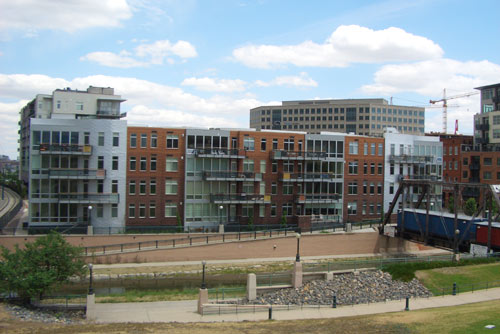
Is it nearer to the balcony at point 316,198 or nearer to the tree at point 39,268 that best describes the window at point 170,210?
the balcony at point 316,198

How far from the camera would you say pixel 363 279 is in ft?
132

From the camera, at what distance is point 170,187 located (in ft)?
178

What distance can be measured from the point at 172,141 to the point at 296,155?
13595 mm

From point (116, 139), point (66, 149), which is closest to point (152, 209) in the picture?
point (116, 139)

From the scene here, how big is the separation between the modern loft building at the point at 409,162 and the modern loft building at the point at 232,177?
6.83m

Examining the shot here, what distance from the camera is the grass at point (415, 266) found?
134 ft

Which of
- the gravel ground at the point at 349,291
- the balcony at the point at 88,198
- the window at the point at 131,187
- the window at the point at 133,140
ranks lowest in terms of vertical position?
the gravel ground at the point at 349,291

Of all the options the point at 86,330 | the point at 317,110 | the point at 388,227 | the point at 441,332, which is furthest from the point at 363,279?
the point at 317,110

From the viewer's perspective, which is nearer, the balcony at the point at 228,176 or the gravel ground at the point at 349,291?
the gravel ground at the point at 349,291

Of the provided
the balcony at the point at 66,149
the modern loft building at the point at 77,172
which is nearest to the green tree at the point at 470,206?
the modern loft building at the point at 77,172

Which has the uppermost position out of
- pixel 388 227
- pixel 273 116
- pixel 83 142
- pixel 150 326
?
pixel 273 116

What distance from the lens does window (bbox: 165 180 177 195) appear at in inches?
2133

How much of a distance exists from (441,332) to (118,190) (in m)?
34.5

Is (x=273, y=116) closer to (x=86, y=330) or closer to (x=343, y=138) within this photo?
(x=343, y=138)
